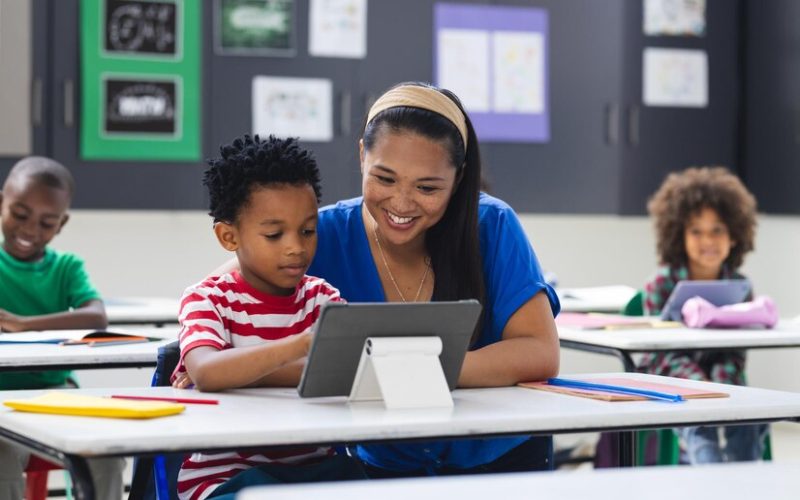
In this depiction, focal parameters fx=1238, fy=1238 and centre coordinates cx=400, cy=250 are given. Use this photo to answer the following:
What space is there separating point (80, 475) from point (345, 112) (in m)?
3.88

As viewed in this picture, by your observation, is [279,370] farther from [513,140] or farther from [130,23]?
[513,140]

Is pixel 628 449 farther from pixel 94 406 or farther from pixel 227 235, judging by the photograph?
pixel 94 406

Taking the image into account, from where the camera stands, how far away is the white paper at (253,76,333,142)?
16.6ft

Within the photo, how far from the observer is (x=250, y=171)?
6.31ft

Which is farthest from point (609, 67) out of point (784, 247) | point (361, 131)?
point (361, 131)

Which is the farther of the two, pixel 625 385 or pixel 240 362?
pixel 625 385

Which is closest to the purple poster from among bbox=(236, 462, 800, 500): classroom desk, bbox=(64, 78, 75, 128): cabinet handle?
bbox=(64, 78, 75, 128): cabinet handle

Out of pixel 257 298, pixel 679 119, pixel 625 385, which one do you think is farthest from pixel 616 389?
pixel 679 119

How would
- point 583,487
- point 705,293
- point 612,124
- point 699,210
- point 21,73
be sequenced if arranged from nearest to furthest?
point 583,487 → point 705,293 → point 699,210 → point 21,73 → point 612,124

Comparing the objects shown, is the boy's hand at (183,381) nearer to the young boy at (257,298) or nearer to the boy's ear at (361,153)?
the young boy at (257,298)

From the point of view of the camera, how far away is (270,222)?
1.90m

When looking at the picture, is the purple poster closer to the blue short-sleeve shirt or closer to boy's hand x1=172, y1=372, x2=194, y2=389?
the blue short-sleeve shirt

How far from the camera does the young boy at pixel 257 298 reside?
175 centimetres

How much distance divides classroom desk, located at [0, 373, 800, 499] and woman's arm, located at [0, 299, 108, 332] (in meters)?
1.26
